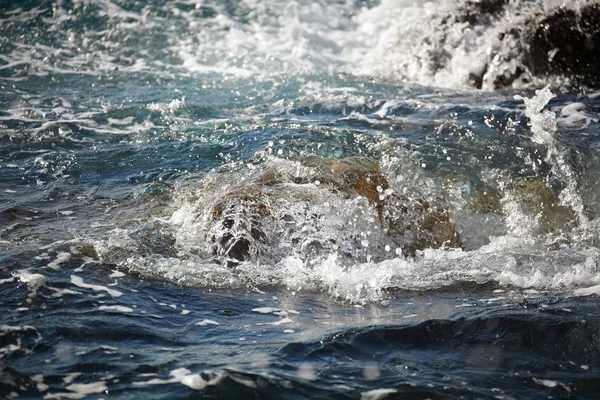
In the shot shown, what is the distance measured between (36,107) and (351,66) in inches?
210

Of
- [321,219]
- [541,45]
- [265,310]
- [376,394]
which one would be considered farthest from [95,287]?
[541,45]

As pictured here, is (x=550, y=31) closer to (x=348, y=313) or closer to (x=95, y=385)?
(x=348, y=313)

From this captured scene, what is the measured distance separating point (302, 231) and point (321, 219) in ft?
0.66

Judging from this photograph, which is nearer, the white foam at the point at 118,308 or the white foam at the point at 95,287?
the white foam at the point at 118,308

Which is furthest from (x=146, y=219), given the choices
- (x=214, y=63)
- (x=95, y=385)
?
(x=214, y=63)

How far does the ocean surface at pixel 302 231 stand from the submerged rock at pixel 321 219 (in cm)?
2

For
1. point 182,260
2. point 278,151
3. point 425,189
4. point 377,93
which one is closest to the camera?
point 182,260

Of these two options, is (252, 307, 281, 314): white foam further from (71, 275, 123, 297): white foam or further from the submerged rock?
(71, 275, 123, 297): white foam

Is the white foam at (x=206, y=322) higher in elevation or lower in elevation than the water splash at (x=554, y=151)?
lower

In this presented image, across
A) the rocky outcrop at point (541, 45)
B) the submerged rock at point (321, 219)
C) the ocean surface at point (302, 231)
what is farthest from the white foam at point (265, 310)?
the rocky outcrop at point (541, 45)

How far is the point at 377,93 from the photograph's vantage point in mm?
8758

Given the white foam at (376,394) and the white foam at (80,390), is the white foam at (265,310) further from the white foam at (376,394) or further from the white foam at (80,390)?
the white foam at (80,390)

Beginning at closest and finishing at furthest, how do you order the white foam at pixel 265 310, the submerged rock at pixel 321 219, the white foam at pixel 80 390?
the white foam at pixel 80 390
the white foam at pixel 265 310
the submerged rock at pixel 321 219

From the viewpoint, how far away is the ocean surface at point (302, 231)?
317 centimetres
